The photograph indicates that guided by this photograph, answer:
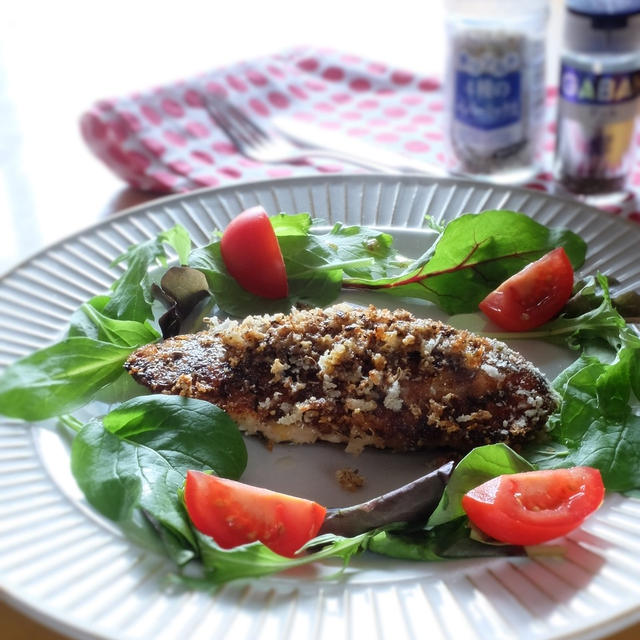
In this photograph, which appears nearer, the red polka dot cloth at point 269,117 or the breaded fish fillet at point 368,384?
the breaded fish fillet at point 368,384

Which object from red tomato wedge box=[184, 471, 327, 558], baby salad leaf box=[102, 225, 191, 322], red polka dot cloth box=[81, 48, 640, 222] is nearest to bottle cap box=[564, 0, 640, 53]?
red polka dot cloth box=[81, 48, 640, 222]

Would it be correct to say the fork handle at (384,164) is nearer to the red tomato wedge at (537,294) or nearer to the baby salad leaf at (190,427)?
the red tomato wedge at (537,294)

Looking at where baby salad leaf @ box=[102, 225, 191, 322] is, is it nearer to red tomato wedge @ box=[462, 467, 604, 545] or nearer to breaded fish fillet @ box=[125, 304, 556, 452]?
breaded fish fillet @ box=[125, 304, 556, 452]

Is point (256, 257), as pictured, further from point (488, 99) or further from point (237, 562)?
point (488, 99)

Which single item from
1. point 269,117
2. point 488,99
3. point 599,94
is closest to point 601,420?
point 599,94

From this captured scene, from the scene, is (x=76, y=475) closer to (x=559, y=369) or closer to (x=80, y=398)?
(x=80, y=398)

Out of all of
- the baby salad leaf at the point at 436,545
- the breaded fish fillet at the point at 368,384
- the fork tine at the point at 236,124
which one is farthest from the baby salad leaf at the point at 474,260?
the fork tine at the point at 236,124
